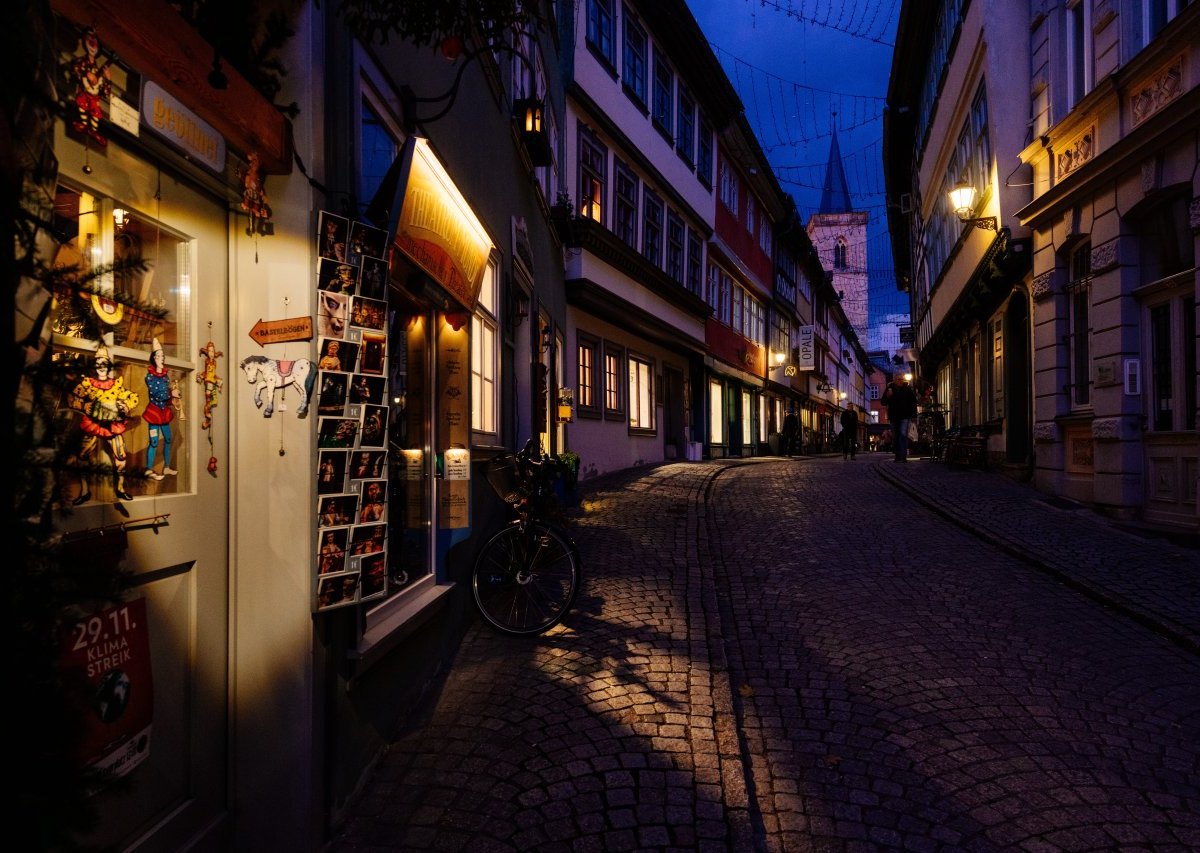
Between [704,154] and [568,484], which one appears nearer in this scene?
[568,484]

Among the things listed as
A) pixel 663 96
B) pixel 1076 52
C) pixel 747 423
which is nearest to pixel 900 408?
pixel 747 423

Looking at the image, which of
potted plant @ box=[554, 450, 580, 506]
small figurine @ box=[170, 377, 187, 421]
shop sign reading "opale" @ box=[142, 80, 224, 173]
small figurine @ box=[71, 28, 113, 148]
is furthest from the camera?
potted plant @ box=[554, 450, 580, 506]

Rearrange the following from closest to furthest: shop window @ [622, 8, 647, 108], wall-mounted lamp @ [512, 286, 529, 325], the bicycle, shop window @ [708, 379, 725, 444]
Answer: the bicycle < wall-mounted lamp @ [512, 286, 529, 325] < shop window @ [622, 8, 647, 108] < shop window @ [708, 379, 725, 444]

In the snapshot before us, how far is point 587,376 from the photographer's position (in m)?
14.1

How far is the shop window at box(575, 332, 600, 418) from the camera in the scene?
44.4 ft

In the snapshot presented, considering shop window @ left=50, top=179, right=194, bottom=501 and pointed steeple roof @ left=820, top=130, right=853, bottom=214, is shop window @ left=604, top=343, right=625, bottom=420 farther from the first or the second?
pointed steeple roof @ left=820, top=130, right=853, bottom=214

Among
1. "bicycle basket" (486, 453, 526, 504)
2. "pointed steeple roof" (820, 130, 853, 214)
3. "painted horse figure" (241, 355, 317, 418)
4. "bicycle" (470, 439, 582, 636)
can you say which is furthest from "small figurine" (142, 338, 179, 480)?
"pointed steeple roof" (820, 130, 853, 214)

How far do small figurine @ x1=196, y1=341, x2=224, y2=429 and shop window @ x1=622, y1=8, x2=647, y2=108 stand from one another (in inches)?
524

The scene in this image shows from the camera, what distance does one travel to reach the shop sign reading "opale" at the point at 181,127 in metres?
2.35

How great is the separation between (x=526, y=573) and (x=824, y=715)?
7.43 feet

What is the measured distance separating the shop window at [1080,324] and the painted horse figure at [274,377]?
10339 mm

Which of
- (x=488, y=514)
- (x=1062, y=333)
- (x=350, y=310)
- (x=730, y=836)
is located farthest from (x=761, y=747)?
(x=1062, y=333)

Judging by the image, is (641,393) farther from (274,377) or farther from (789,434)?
(274,377)

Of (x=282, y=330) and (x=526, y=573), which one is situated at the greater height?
(x=282, y=330)
